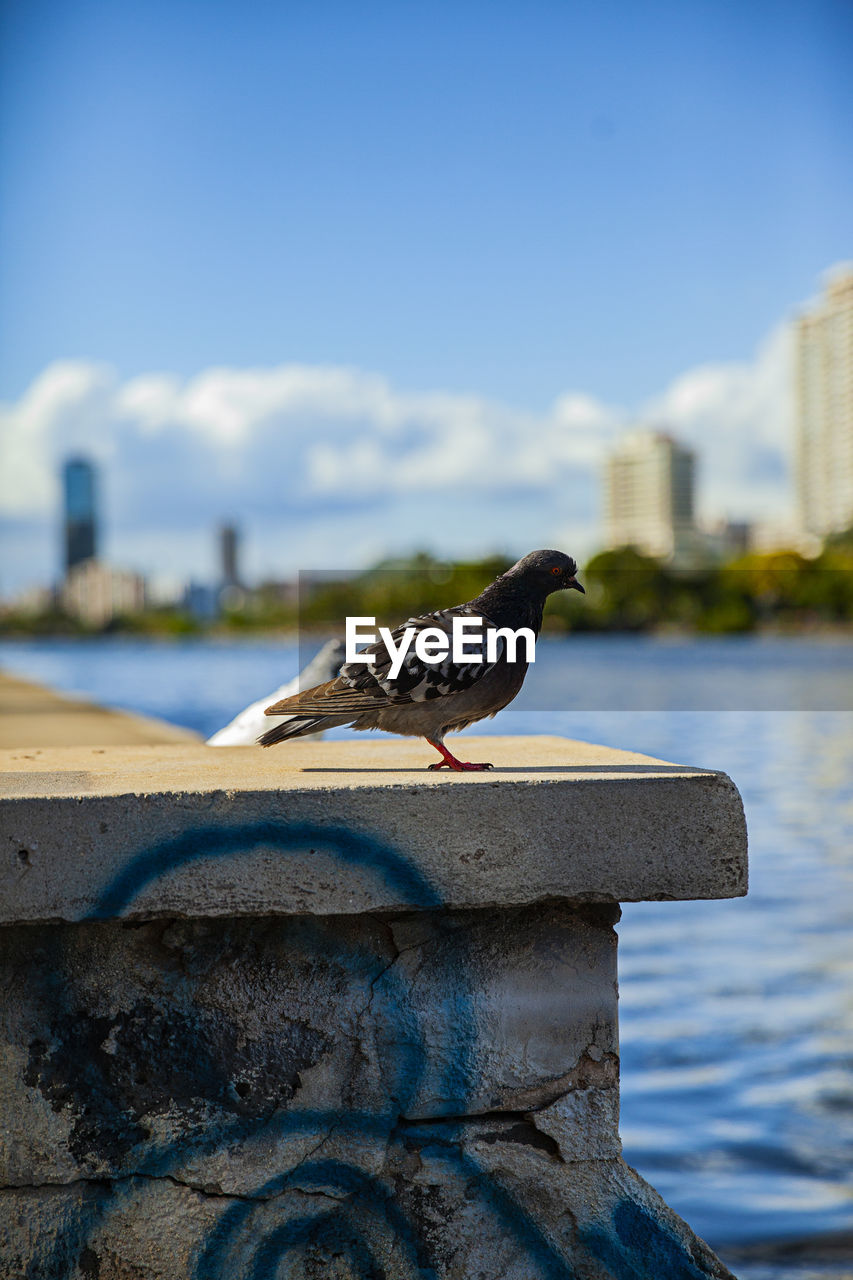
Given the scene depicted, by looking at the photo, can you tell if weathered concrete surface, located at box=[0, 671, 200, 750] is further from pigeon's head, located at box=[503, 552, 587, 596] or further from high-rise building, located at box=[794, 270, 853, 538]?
high-rise building, located at box=[794, 270, 853, 538]

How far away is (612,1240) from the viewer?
3156 mm

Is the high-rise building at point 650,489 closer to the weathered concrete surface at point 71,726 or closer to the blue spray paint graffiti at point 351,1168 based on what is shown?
the weathered concrete surface at point 71,726

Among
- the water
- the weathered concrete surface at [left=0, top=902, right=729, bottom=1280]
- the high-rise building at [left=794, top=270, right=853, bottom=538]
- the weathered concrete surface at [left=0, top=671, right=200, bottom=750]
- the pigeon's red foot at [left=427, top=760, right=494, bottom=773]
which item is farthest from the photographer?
the high-rise building at [left=794, top=270, right=853, bottom=538]

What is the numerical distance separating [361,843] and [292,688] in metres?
1.52

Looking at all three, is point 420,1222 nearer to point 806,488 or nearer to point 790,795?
point 790,795

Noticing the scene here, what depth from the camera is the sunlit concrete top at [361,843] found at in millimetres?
2869

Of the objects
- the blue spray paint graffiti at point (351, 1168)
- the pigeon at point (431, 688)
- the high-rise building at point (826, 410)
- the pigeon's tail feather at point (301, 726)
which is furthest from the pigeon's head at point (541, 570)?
the high-rise building at point (826, 410)

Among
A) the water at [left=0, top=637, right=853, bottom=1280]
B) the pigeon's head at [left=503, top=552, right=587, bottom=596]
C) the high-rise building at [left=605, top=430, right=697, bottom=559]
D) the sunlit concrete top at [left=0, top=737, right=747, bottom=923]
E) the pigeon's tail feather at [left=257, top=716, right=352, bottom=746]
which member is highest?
the high-rise building at [left=605, top=430, right=697, bottom=559]

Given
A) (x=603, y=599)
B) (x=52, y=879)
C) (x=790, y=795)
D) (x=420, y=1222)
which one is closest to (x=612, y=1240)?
(x=420, y=1222)

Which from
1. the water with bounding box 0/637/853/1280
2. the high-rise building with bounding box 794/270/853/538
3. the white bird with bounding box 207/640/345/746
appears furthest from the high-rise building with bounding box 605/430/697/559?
the white bird with bounding box 207/640/345/746

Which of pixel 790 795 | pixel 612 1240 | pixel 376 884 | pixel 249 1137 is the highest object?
pixel 376 884

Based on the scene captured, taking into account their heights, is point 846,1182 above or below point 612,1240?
below

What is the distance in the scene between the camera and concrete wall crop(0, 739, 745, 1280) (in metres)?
2.93

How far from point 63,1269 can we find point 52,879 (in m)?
0.91
